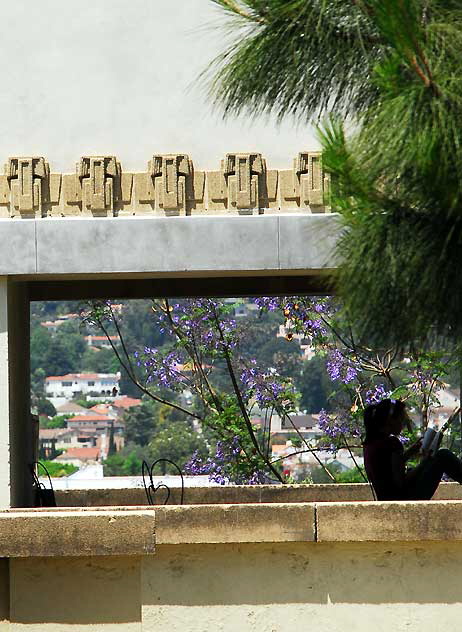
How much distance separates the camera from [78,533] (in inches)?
340

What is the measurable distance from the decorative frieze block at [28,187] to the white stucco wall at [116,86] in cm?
17

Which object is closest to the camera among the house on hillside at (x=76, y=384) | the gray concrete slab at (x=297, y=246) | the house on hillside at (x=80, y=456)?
the gray concrete slab at (x=297, y=246)

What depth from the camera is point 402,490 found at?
31.0 feet

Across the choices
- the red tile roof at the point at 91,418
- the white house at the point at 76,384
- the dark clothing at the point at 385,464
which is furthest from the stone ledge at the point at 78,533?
the white house at the point at 76,384

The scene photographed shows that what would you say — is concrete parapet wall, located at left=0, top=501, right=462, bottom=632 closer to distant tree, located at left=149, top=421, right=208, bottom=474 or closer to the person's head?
the person's head

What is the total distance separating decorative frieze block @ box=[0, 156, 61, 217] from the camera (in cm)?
1006

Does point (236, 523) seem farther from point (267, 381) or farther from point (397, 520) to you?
point (267, 381)

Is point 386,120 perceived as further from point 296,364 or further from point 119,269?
point 296,364

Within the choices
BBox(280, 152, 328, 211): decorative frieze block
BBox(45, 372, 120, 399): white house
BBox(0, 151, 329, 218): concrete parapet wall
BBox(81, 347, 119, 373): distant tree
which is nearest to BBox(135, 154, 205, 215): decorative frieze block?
BBox(0, 151, 329, 218): concrete parapet wall

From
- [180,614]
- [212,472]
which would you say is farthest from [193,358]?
[180,614]

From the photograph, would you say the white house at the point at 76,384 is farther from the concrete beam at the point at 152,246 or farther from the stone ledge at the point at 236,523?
the stone ledge at the point at 236,523

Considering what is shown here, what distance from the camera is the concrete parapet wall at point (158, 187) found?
1002 centimetres

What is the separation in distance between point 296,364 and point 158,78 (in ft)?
198

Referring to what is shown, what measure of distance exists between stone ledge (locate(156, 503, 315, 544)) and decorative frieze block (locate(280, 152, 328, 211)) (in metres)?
2.36
